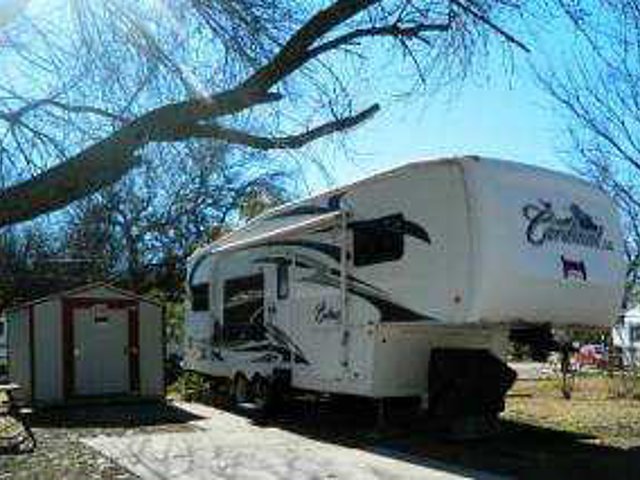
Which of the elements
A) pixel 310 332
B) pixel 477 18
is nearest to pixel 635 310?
pixel 310 332

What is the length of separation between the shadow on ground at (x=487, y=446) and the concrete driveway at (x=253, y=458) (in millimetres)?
351

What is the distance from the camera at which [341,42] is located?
8.27 meters

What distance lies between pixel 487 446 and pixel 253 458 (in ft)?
10.0

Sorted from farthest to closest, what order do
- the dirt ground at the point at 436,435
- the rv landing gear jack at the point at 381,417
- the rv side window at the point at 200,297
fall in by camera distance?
the rv side window at the point at 200,297
the rv landing gear jack at the point at 381,417
the dirt ground at the point at 436,435

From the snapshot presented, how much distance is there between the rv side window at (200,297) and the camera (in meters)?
25.5

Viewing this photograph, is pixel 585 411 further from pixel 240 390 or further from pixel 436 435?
pixel 240 390

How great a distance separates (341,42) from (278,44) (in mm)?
426

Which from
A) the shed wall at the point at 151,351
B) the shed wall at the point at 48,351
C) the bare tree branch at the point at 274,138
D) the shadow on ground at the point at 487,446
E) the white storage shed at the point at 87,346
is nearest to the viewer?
the bare tree branch at the point at 274,138

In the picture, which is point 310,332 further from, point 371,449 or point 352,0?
point 352,0

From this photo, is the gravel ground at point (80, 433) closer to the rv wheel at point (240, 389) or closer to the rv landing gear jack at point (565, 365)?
the rv wheel at point (240, 389)

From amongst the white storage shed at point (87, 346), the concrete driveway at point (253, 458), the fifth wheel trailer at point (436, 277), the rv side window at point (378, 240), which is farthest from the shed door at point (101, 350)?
the rv side window at point (378, 240)

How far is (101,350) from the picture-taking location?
88.2 feet

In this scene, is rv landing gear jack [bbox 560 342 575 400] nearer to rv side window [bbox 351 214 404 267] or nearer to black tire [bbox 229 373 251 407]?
rv side window [bbox 351 214 404 267]

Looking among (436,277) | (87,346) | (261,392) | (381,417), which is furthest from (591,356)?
(436,277)
